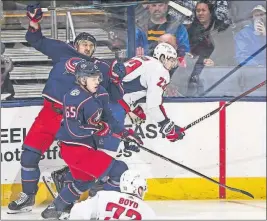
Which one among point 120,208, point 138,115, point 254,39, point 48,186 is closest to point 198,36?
point 254,39

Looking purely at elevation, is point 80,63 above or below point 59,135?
above

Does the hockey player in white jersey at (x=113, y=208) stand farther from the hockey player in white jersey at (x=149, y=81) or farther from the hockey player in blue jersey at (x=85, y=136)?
the hockey player in white jersey at (x=149, y=81)

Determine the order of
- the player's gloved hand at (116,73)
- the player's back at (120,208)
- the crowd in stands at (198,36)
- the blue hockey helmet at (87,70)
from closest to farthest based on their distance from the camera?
the player's back at (120,208)
the blue hockey helmet at (87,70)
the player's gloved hand at (116,73)
the crowd in stands at (198,36)

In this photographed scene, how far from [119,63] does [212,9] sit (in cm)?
79

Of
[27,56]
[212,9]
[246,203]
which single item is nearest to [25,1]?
[27,56]

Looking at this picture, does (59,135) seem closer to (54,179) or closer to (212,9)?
(54,179)

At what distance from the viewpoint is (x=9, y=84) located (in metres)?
6.00

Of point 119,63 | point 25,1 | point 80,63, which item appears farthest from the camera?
point 25,1

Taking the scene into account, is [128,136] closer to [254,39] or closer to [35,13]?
[35,13]

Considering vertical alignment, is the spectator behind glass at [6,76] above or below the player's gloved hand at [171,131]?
above

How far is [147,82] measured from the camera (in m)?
5.76

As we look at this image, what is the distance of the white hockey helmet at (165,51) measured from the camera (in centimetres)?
581

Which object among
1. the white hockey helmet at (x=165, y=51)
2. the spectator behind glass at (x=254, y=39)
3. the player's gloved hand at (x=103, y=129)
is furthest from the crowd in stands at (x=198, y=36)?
the player's gloved hand at (x=103, y=129)

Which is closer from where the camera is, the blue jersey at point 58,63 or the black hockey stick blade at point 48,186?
the blue jersey at point 58,63
